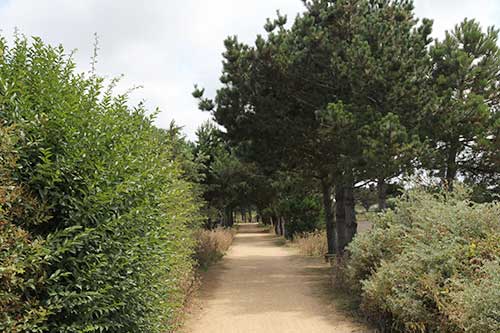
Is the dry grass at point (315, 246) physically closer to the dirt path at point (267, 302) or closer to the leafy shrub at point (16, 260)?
the dirt path at point (267, 302)

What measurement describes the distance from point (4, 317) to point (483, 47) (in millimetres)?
15179

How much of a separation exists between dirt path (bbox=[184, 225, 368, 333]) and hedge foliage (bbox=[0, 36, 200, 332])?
405cm

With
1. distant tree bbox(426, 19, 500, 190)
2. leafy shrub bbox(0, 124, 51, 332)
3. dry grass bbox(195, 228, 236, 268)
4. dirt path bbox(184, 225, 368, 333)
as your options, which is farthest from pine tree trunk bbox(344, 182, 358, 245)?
leafy shrub bbox(0, 124, 51, 332)

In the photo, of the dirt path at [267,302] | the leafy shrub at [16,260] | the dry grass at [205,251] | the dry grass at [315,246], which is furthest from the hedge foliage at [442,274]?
the dry grass at [315,246]

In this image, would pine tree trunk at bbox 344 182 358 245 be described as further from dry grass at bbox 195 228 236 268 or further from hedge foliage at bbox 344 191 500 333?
hedge foliage at bbox 344 191 500 333

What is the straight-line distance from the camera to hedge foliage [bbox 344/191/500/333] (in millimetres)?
4863

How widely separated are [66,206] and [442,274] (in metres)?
4.79

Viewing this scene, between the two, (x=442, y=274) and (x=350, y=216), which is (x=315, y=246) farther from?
(x=442, y=274)

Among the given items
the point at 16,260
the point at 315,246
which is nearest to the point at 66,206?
the point at 16,260

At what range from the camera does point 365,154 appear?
10531mm

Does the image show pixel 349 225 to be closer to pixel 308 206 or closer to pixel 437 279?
pixel 437 279

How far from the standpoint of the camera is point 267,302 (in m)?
10.1

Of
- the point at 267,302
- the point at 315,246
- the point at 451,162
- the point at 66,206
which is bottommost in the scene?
the point at 267,302

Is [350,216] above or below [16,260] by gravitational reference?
above
